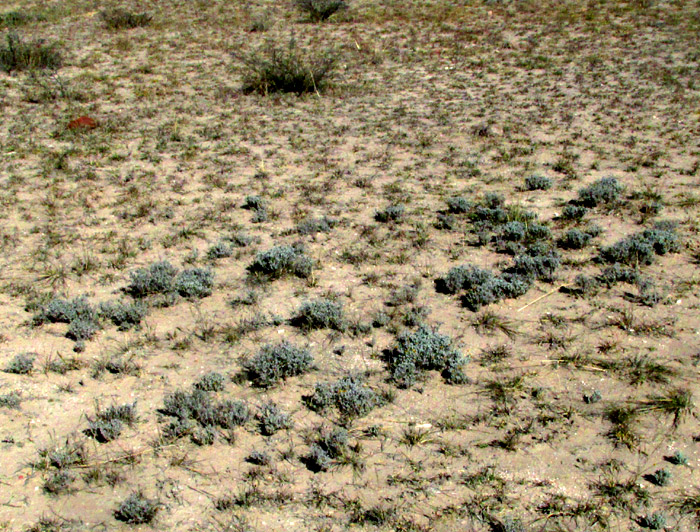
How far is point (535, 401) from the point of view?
4.46m

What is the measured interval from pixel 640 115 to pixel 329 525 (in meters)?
8.37

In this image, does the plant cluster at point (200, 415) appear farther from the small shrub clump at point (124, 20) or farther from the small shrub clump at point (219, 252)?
the small shrub clump at point (124, 20)

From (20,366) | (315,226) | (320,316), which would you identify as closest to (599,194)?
(315,226)

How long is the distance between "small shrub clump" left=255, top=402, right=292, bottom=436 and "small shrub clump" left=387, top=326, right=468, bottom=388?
0.87 metres

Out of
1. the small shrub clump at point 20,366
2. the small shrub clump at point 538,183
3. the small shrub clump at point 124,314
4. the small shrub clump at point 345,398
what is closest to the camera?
the small shrub clump at point 345,398

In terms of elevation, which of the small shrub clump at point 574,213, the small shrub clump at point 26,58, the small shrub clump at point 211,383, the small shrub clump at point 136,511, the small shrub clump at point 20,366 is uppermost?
the small shrub clump at point 26,58

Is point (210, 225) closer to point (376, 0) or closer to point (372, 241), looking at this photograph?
point (372, 241)

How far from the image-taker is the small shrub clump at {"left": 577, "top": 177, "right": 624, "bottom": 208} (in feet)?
23.6

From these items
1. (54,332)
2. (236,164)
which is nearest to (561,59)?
(236,164)

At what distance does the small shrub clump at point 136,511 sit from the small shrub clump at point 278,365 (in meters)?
1.23

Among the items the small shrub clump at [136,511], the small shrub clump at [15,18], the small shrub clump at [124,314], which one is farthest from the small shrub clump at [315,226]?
the small shrub clump at [15,18]

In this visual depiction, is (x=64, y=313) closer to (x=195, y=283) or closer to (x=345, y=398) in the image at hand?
(x=195, y=283)

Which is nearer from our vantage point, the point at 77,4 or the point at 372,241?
the point at 372,241

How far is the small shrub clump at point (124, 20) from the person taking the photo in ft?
52.3
